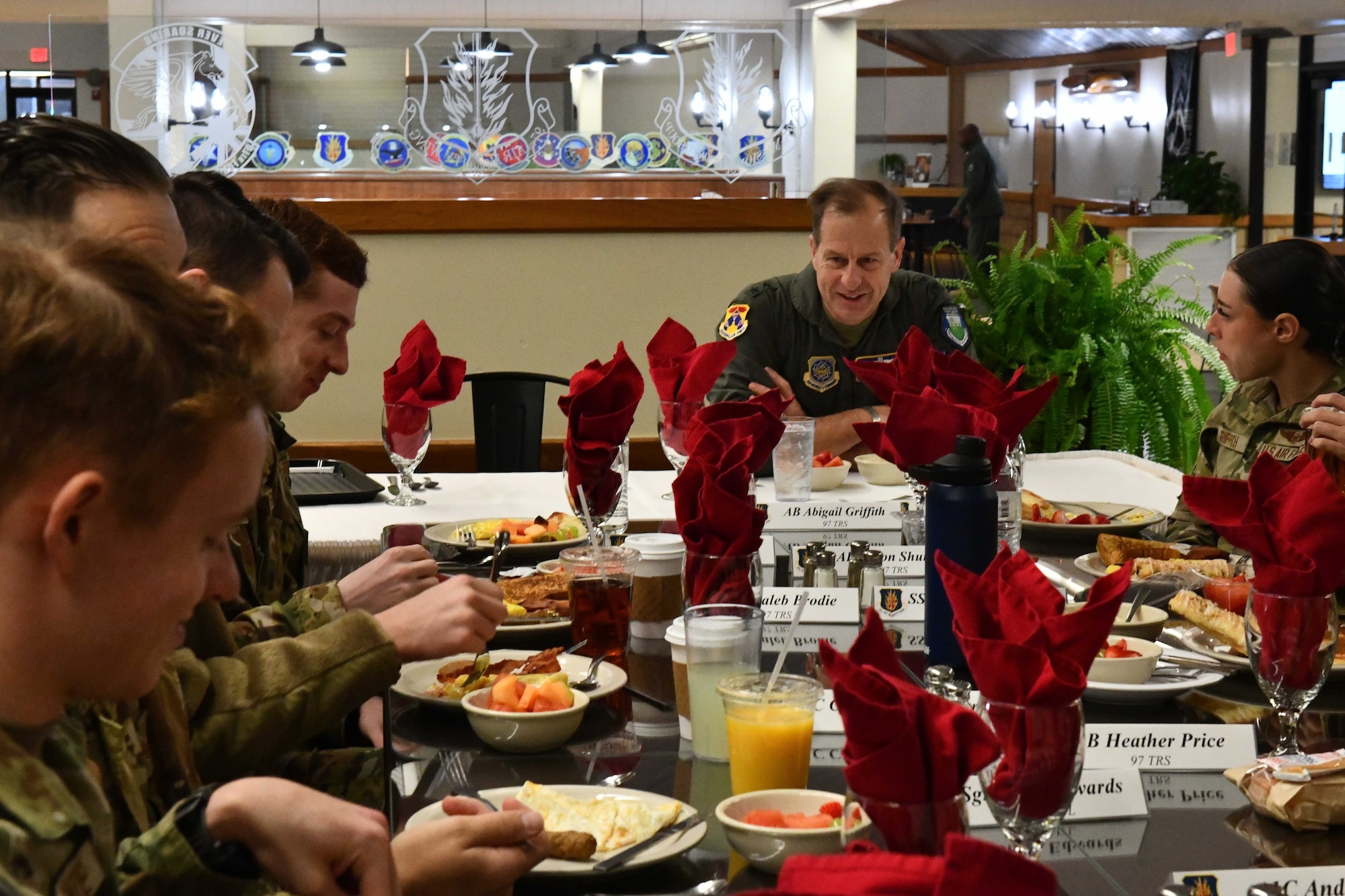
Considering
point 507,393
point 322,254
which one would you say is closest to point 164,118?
point 507,393

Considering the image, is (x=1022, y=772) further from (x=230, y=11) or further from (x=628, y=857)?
(x=230, y=11)

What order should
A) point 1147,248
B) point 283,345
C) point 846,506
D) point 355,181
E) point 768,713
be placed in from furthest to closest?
1. point 1147,248
2. point 355,181
3. point 846,506
4. point 283,345
5. point 768,713

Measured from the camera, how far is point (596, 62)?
283 inches

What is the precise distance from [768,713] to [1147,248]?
10928mm

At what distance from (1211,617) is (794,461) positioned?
1.05 m

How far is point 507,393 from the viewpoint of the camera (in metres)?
3.70

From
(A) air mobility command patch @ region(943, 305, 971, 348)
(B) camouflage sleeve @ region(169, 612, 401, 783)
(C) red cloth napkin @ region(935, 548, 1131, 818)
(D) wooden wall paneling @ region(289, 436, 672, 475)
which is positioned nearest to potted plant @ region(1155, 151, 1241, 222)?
(D) wooden wall paneling @ region(289, 436, 672, 475)

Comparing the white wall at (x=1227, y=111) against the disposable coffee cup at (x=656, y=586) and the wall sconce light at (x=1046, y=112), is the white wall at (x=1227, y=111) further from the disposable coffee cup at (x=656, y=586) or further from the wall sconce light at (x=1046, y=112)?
the disposable coffee cup at (x=656, y=586)

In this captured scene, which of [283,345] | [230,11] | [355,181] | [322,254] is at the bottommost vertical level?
[283,345]

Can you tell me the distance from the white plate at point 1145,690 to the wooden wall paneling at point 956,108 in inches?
577

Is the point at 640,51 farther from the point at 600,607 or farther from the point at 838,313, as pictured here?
the point at 600,607

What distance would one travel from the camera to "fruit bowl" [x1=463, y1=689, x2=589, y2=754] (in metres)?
1.32

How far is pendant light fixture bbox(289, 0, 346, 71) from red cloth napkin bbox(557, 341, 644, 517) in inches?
223

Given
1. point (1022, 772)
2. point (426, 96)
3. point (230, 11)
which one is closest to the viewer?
point (1022, 772)
